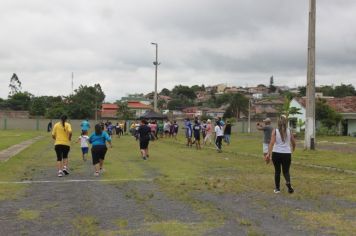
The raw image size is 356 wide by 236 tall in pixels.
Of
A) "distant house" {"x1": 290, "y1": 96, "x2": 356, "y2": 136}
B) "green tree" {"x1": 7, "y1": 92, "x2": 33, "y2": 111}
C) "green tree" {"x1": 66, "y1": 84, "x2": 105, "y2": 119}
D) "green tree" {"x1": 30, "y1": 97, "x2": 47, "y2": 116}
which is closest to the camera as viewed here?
"distant house" {"x1": 290, "y1": 96, "x2": 356, "y2": 136}

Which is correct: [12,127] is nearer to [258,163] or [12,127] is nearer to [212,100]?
[258,163]

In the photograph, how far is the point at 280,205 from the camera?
9891 mm

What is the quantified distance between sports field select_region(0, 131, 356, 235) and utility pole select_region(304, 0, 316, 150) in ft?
28.7

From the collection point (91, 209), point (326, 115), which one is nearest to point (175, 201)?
point (91, 209)

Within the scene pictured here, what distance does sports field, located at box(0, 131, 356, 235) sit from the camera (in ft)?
26.0

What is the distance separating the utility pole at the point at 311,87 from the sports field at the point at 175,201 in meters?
8.74

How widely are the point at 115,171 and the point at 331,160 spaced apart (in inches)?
334

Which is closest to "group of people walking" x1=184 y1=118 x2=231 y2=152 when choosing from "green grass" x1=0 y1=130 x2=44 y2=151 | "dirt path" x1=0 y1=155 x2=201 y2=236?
"green grass" x1=0 y1=130 x2=44 y2=151

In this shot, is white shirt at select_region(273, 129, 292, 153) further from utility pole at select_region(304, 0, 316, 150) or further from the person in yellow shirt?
utility pole at select_region(304, 0, 316, 150)

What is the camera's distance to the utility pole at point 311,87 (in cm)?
2596

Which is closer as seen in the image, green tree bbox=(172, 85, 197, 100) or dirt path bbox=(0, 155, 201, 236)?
dirt path bbox=(0, 155, 201, 236)

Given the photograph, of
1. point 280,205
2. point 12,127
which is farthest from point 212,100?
point 280,205

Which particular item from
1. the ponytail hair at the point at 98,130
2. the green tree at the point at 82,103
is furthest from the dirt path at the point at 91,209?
the green tree at the point at 82,103

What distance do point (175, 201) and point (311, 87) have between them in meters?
17.1
